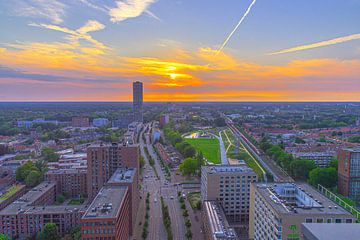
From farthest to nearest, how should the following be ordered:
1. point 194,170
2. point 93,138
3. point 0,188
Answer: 1. point 93,138
2. point 194,170
3. point 0,188

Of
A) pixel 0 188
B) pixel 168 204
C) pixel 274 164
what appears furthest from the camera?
pixel 274 164

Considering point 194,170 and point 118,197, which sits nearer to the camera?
point 118,197

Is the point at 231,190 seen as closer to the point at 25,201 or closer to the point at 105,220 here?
the point at 105,220

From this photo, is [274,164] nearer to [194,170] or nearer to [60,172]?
[194,170]

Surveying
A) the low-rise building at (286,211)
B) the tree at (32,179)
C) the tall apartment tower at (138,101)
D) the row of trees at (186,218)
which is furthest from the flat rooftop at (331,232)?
the tall apartment tower at (138,101)

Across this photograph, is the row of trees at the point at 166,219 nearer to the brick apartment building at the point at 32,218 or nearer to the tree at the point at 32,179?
the brick apartment building at the point at 32,218

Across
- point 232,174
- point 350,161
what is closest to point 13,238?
point 232,174

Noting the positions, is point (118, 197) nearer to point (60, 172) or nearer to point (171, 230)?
point (171, 230)

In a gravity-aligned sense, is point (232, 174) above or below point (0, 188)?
above
